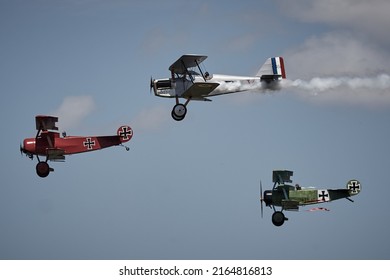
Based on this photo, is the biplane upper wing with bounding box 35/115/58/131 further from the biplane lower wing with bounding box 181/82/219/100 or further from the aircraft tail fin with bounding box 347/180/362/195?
the aircraft tail fin with bounding box 347/180/362/195

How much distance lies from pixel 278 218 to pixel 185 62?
8.65 m

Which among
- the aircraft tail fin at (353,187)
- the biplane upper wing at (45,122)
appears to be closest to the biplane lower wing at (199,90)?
the biplane upper wing at (45,122)

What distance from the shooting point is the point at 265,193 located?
152 ft

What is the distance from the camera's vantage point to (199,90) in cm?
4228

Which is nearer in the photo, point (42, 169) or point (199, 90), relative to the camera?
point (199, 90)

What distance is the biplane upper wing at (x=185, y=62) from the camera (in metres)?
41.6

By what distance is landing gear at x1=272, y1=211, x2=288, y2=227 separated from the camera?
45188 millimetres

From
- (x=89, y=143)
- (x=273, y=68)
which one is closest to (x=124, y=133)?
(x=89, y=143)

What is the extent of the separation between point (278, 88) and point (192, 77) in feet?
13.0

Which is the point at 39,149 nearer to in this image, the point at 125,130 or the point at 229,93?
the point at 125,130

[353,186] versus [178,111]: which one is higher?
[178,111]

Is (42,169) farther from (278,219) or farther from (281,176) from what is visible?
(281,176)

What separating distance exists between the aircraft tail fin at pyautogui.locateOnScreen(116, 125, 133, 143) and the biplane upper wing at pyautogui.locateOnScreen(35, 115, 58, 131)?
2783 mm
